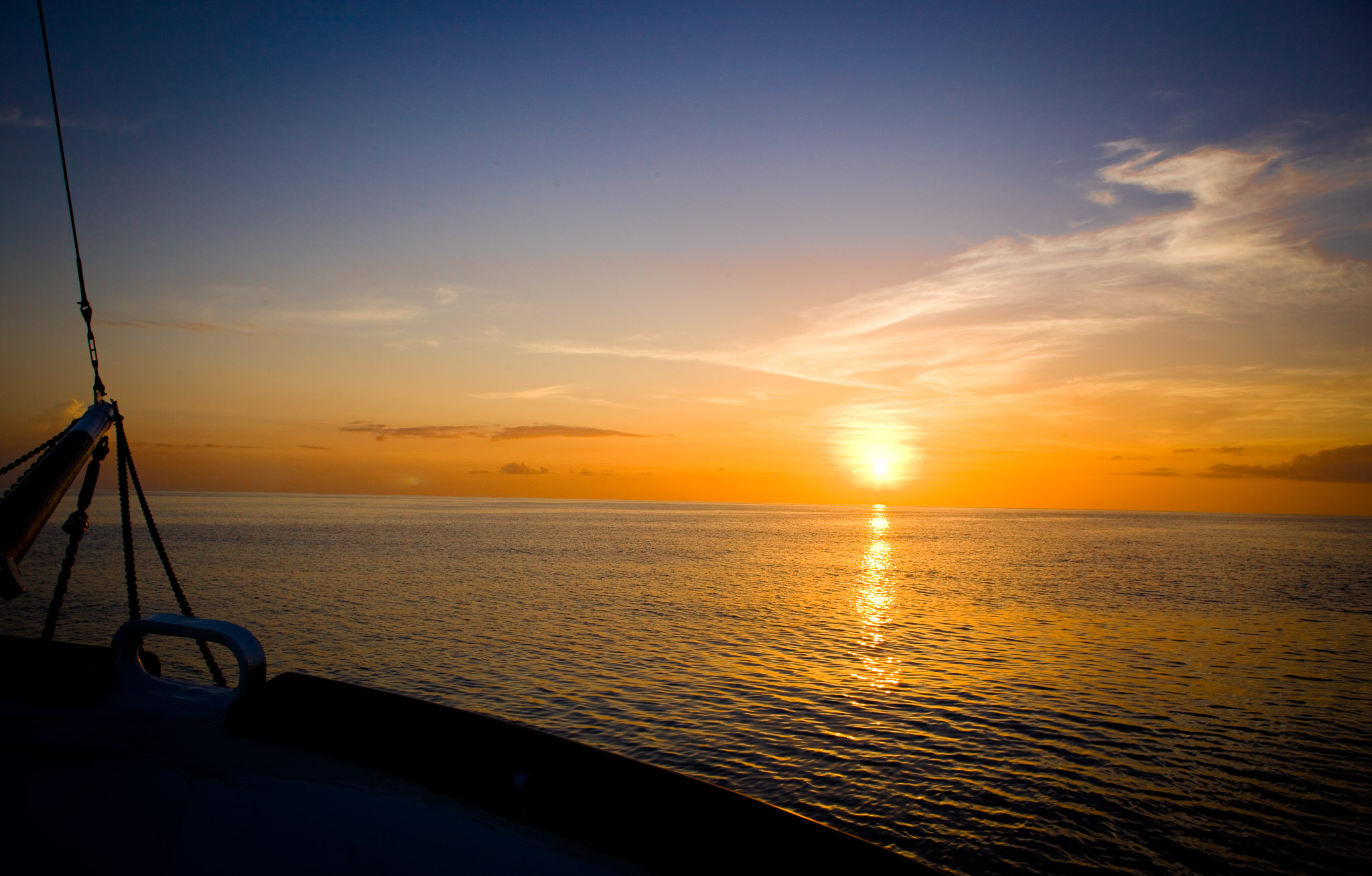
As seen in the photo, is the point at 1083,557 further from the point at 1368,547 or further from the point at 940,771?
the point at 940,771

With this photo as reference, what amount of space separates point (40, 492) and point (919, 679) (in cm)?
1949

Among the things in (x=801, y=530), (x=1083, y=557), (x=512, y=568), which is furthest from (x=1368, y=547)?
(x=512, y=568)

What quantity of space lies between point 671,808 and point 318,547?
6431 centimetres

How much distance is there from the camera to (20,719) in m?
4.10

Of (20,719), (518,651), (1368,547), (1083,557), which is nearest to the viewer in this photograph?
(20,719)

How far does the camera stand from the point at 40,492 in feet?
25.0

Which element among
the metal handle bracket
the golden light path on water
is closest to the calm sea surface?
the golden light path on water

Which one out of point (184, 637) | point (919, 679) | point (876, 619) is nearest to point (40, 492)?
point (184, 637)

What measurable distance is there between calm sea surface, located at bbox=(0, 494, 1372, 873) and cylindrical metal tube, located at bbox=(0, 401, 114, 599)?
29.8ft

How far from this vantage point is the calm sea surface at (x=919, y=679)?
1117 cm

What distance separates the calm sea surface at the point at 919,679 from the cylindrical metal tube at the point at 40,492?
9.07m

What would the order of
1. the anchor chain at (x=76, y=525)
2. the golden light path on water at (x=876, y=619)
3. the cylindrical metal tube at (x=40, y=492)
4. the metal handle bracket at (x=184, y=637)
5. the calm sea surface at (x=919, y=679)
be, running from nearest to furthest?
the metal handle bracket at (x=184, y=637), the cylindrical metal tube at (x=40, y=492), the anchor chain at (x=76, y=525), the calm sea surface at (x=919, y=679), the golden light path on water at (x=876, y=619)

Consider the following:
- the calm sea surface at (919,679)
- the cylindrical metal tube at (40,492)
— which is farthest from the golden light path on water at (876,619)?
the cylindrical metal tube at (40,492)

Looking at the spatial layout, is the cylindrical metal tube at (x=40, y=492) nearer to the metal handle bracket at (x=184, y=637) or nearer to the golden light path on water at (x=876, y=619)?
the metal handle bracket at (x=184, y=637)
